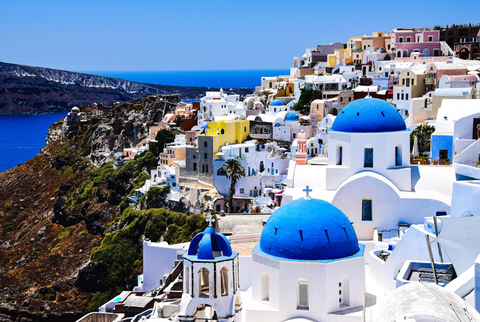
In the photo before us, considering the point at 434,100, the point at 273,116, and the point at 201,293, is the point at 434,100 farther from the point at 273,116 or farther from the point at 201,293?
the point at 201,293

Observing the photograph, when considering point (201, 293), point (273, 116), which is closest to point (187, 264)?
point (201, 293)

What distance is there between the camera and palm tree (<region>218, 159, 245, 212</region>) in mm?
43188

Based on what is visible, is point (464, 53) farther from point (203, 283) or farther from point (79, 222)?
point (203, 283)

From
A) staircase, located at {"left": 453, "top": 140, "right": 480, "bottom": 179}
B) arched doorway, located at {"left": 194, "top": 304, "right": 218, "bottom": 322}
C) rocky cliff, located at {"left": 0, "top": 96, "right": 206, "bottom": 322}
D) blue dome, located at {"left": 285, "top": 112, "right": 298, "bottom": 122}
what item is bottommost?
rocky cliff, located at {"left": 0, "top": 96, "right": 206, "bottom": 322}

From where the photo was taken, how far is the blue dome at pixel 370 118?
20927mm

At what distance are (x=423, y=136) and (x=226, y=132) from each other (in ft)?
62.4

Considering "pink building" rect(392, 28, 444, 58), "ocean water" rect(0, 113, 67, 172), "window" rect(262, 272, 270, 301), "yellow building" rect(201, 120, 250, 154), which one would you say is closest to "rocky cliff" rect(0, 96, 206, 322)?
"yellow building" rect(201, 120, 250, 154)

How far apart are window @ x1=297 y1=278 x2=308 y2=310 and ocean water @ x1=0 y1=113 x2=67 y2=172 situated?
105989mm


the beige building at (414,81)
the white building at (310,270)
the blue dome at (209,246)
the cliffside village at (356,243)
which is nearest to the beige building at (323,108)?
the beige building at (414,81)

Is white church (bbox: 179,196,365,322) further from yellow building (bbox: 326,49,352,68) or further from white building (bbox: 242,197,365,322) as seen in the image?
yellow building (bbox: 326,49,352,68)

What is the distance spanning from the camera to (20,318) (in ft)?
139

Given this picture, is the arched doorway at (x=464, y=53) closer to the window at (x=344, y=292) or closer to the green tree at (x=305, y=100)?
the green tree at (x=305, y=100)

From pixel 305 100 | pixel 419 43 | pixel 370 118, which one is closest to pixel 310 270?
pixel 370 118

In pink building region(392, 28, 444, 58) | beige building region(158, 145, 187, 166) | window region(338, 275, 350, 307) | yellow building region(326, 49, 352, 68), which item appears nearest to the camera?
window region(338, 275, 350, 307)
